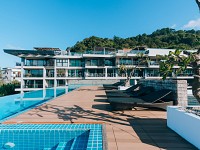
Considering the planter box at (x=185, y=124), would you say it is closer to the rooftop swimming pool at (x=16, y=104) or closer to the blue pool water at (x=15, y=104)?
the rooftop swimming pool at (x=16, y=104)

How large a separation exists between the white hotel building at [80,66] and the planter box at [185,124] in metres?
27.0

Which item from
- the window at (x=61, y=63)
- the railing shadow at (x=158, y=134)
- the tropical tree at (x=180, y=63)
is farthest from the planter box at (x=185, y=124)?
the window at (x=61, y=63)

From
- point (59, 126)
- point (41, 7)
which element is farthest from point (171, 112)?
point (41, 7)

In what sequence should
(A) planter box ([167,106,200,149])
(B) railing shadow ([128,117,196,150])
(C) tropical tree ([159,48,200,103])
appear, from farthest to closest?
(C) tropical tree ([159,48,200,103])
(B) railing shadow ([128,117,196,150])
(A) planter box ([167,106,200,149])

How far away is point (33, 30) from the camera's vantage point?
20.3m

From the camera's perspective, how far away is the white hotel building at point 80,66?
1195 inches

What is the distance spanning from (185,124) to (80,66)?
97.6 feet

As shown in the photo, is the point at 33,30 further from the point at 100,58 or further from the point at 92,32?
the point at 92,32

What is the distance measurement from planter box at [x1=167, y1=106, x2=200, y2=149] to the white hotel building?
27040mm

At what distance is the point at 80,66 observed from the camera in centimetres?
3266

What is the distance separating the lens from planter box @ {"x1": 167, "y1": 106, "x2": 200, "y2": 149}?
3.09 metres

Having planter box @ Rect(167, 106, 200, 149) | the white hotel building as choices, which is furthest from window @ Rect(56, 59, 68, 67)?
planter box @ Rect(167, 106, 200, 149)

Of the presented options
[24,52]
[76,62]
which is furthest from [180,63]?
[76,62]

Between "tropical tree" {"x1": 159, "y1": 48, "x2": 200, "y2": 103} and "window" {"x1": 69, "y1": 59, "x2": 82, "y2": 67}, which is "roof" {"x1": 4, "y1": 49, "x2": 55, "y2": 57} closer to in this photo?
"window" {"x1": 69, "y1": 59, "x2": 82, "y2": 67}
